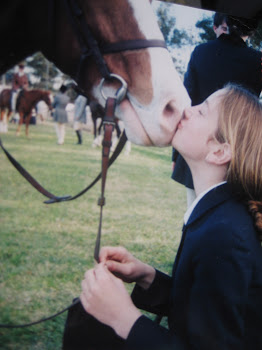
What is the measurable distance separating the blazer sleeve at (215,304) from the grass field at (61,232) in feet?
3.39

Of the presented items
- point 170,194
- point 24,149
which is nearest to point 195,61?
point 170,194

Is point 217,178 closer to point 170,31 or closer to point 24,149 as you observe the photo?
point 170,31

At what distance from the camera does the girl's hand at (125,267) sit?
1.14 metres

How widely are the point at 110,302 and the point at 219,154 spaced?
55 cm

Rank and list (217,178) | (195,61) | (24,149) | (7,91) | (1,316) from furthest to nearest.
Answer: (7,91) < (24,149) < (1,316) < (195,61) < (217,178)

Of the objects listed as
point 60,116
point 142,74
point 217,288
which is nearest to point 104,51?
point 142,74

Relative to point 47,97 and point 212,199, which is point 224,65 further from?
point 47,97

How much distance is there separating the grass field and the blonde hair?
51.4 inches

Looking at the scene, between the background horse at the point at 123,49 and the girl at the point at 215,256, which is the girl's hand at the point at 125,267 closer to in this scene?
the girl at the point at 215,256

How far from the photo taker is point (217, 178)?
1043mm

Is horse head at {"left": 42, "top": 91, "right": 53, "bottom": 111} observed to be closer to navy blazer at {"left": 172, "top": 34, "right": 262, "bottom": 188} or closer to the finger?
navy blazer at {"left": 172, "top": 34, "right": 262, "bottom": 188}

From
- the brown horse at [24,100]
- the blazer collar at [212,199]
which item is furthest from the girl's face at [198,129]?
the brown horse at [24,100]

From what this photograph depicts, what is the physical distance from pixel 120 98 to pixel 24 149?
22.0ft

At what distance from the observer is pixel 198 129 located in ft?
3.39
